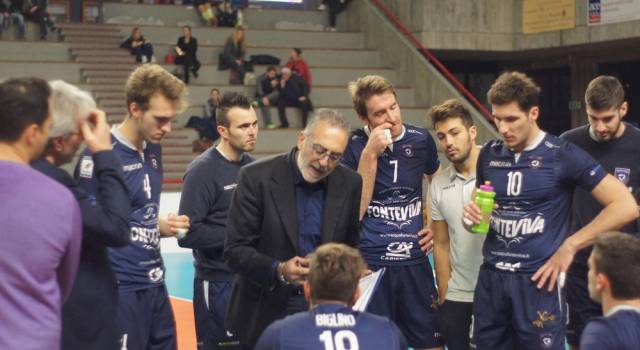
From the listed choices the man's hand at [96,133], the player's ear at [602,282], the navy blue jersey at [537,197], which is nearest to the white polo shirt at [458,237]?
the navy blue jersey at [537,197]

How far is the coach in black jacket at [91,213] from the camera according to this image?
3.75 m

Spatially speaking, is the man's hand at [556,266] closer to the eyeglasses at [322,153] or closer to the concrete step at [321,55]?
the eyeglasses at [322,153]

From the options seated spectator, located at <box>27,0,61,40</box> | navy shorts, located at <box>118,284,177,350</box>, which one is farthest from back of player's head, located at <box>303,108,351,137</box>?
seated spectator, located at <box>27,0,61,40</box>

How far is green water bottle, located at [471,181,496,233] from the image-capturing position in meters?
5.07

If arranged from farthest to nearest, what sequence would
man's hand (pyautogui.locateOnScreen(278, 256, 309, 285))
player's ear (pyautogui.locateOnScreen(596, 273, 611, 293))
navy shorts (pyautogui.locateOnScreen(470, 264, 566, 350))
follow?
navy shorts (pyautogui.locateOnScreen(470, 264, 566, 350)) < man's hand (pyautogui.locateOnScreen(278, 256, 309, 285)) < player's ear (pyautogui.locateOnScreen(596, 273, 611, 293))

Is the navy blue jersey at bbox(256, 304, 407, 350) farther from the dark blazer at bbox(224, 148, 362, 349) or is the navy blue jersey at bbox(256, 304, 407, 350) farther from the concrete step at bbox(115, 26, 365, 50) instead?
the concrete step at bbox(115, 26, 365, 50)

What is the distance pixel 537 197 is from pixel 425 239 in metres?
1.05

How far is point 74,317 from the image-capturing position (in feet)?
13.2

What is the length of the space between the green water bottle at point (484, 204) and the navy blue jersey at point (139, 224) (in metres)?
1.68

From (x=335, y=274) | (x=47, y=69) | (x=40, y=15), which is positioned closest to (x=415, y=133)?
(x=335, y=274)

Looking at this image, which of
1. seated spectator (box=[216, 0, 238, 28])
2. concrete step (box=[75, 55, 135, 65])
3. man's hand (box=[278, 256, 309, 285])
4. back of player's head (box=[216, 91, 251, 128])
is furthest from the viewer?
seated spectator (box=[216, 0, 238, 28])

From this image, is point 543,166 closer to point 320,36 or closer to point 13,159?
point 13,159

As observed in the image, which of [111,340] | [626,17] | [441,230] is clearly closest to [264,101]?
[626,17]

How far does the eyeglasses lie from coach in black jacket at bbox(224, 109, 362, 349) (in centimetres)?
8
